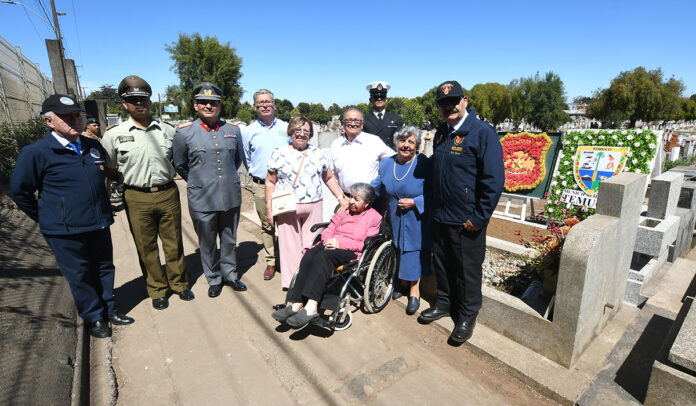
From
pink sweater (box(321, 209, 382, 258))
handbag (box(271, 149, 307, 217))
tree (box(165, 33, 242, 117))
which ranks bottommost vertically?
pink sweater (box(321, 209, 382, 258))

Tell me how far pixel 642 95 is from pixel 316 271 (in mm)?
38507

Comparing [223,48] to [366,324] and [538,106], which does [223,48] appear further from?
[366,324]

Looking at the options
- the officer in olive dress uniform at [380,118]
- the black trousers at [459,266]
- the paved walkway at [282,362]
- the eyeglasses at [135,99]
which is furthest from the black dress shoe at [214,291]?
the officer in olive dress uniform at [380,118]

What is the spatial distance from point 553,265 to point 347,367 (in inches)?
84.9

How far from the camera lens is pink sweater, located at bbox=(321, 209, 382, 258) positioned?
3.03m

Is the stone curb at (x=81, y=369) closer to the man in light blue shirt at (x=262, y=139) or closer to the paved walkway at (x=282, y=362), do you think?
the paved walkway at (x=282, y=362)

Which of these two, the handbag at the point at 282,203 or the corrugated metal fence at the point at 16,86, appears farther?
the corrugated metal fence at the point at 16,86

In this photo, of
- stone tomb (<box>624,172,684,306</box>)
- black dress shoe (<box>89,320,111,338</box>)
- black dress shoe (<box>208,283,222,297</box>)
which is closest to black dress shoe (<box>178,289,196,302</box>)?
black dress shoe (<box>208,283,222,297</box>)

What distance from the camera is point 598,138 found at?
4926mm

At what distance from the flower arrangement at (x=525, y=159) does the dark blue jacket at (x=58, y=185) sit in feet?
17.8

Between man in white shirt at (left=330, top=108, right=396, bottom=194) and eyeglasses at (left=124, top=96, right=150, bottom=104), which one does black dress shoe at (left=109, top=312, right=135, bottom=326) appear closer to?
eyeglasses at (left=124, top=96, right=150, bottom=104)

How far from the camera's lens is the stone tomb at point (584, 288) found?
7.39ft

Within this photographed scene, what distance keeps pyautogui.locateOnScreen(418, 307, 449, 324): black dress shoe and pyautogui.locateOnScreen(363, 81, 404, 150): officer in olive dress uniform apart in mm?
2068

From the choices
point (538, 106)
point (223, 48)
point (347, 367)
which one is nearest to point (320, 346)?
point (347, 367)
